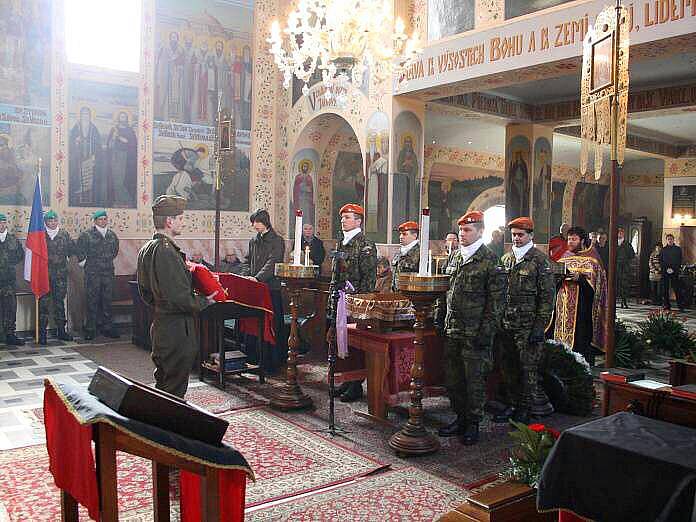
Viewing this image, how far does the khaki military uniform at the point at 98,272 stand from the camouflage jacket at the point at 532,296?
7.37 m

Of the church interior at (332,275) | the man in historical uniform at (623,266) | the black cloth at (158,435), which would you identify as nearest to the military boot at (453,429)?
the church interior at (332,275)

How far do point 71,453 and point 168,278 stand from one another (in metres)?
1.90

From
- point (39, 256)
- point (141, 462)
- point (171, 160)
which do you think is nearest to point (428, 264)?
point (141, 462)

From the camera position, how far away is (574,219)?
22484mm

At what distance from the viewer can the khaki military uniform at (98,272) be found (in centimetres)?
1104

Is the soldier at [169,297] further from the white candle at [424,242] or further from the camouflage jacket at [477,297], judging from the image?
the camouflage jacket at [477,297]

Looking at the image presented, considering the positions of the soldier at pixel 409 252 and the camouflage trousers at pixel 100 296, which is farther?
the camouflage trousers at pixel 100 296

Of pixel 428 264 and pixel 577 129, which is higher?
pixel 577 129

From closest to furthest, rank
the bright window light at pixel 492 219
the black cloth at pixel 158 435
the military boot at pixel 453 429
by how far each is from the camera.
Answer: the black cloth at pixel 158 435 → the military boot at pixel 453 429 → the bright window light at pixel 492 219

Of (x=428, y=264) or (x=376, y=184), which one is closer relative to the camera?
(x=428, y=264)

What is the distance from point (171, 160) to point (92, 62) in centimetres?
217

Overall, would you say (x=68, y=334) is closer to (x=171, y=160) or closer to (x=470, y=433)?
(x=171, y=160)

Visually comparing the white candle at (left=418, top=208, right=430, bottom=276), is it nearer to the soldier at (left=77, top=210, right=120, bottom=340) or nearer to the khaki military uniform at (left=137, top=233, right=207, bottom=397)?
the khaki military uniform at (left=137, top=233, right=207, bottom=397)

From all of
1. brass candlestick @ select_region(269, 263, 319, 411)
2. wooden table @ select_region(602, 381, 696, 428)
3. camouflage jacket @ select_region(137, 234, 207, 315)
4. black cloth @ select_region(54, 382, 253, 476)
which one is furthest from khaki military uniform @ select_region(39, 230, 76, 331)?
wooden table @ select_region(602, 381, 696, 428)
